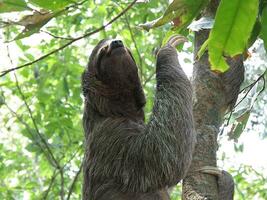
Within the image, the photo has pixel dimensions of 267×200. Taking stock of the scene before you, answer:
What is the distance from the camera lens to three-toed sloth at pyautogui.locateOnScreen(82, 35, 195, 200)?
4516 millimetres

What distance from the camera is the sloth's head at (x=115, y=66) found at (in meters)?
5.20

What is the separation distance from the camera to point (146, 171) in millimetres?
4531

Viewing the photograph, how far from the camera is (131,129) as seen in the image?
5.05 m

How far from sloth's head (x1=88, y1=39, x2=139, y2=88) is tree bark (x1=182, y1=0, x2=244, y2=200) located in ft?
3.42

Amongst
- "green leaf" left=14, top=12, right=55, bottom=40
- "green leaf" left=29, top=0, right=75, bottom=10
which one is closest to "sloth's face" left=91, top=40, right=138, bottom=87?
"green leaf" left=14, top=12, right=55, bottom=40

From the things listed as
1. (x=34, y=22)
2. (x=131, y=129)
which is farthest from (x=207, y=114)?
(x=34, y=22)

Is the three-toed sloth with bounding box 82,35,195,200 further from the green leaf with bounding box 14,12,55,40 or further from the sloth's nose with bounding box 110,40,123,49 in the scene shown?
Result: the green leaf with bounding box 14,12,55,40

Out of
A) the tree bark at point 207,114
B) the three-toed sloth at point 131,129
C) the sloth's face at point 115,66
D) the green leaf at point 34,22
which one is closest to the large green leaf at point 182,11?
the tree bark at point 207,114

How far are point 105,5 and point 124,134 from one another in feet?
19.1

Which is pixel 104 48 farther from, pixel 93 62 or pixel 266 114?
pixel 266 114

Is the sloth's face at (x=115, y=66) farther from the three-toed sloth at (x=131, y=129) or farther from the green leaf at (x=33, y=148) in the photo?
the green leaf at (x=33, y=148)

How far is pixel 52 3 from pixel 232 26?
149 cm

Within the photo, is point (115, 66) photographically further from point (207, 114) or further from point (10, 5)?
point (10, 5)

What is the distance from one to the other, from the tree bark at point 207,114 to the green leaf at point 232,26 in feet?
5.19
